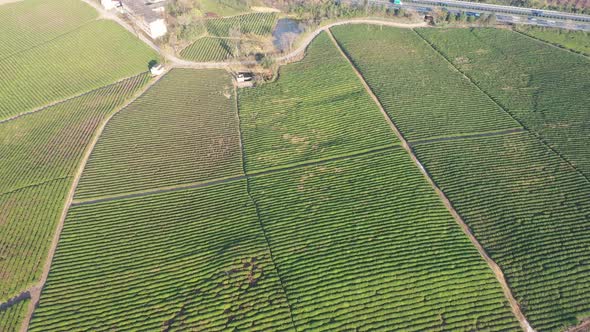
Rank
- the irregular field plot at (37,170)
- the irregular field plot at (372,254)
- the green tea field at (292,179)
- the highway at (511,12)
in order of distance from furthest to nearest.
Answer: the highway at (511,12) < the irregular field plot at (37,170) < the green tea field at (292,179) < the irregular field plot at (372,254)

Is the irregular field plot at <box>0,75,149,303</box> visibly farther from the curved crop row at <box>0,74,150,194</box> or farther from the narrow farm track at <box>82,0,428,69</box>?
the narrow farm track at <box>82,0,428,69</box>

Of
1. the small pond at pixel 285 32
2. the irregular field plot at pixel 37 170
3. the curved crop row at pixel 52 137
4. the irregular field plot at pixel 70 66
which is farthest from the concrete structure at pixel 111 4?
the small pond at pixel 285 32

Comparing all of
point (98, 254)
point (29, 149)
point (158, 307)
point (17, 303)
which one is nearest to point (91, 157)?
point (29, 149)

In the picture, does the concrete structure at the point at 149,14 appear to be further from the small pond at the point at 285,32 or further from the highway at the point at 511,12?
the highway at the point at 511,12

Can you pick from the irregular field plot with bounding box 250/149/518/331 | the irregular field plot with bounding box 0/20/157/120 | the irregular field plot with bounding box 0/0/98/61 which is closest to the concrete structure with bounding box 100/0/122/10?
the irregular field plot with bounding box 0/0/98/61

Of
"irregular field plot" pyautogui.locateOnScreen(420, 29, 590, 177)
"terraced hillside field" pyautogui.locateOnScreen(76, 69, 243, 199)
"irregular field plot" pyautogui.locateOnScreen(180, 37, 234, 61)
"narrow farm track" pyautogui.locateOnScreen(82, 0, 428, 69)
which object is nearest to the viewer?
"terraced hillside field" pyautogui.locateOnScreen(76, 69, 243, 199)

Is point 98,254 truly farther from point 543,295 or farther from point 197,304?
point 543,295
